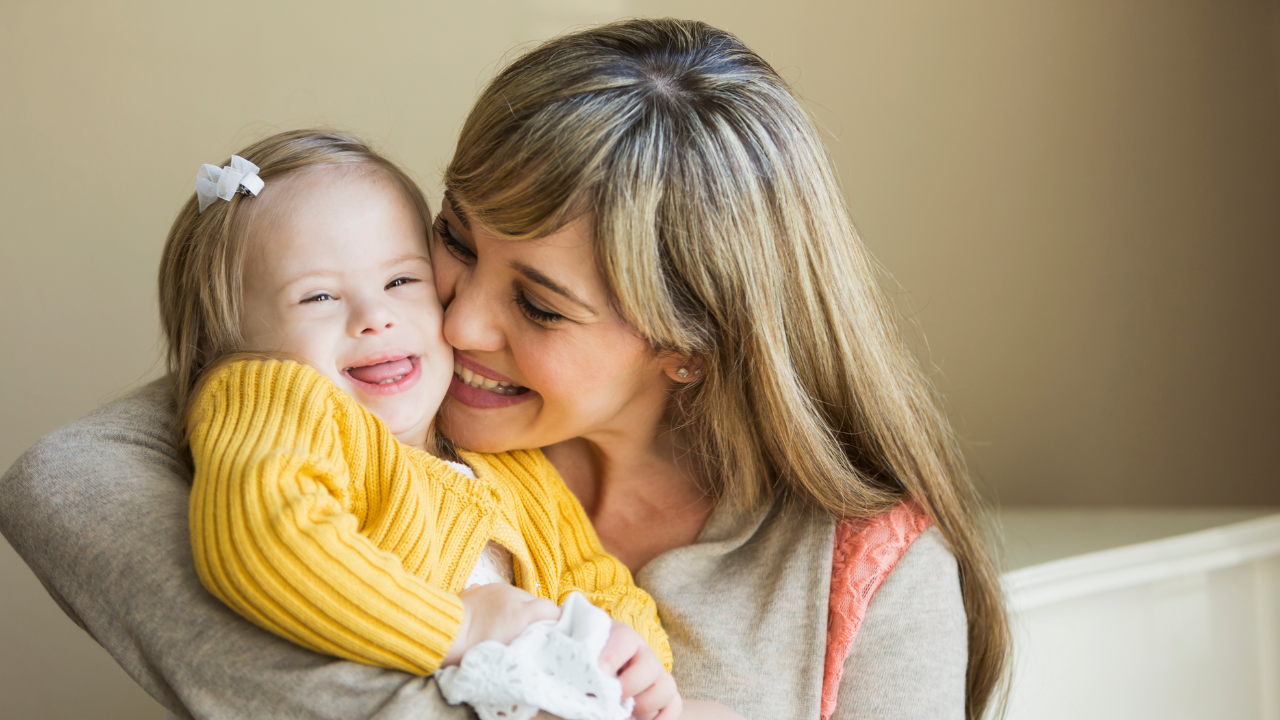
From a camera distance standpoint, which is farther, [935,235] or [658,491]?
[935,235]

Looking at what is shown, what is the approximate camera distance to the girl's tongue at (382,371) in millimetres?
1318

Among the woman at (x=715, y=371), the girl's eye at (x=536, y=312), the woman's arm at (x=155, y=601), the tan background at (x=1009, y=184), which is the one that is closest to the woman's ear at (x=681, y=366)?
the woman at (x=715, y=371)

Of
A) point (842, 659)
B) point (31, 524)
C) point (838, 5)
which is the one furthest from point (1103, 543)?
point (31, 524)

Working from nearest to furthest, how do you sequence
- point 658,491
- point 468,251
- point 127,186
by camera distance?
point 468,251, point 658,491, point 127,186

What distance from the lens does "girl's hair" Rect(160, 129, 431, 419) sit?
1329mm

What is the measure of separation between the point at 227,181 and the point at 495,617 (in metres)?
0.79

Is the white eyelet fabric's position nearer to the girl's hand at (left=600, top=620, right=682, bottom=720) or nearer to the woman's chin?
the girl's hand at (left=600, top=620, right=682, bottom=720)

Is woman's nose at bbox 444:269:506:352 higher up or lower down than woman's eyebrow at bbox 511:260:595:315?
lower down

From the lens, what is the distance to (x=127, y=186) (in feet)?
7.13

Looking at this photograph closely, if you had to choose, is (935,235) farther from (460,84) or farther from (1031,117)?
(460,84)

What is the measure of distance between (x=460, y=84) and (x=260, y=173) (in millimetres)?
1078

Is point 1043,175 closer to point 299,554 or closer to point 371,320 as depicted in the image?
point 371,320

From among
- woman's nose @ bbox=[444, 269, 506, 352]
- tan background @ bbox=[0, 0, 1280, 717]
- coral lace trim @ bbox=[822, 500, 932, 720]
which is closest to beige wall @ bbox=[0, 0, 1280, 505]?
tan background @ bbox=[0, 0, 1280, 717]

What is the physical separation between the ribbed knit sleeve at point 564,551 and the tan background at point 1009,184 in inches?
45.0
